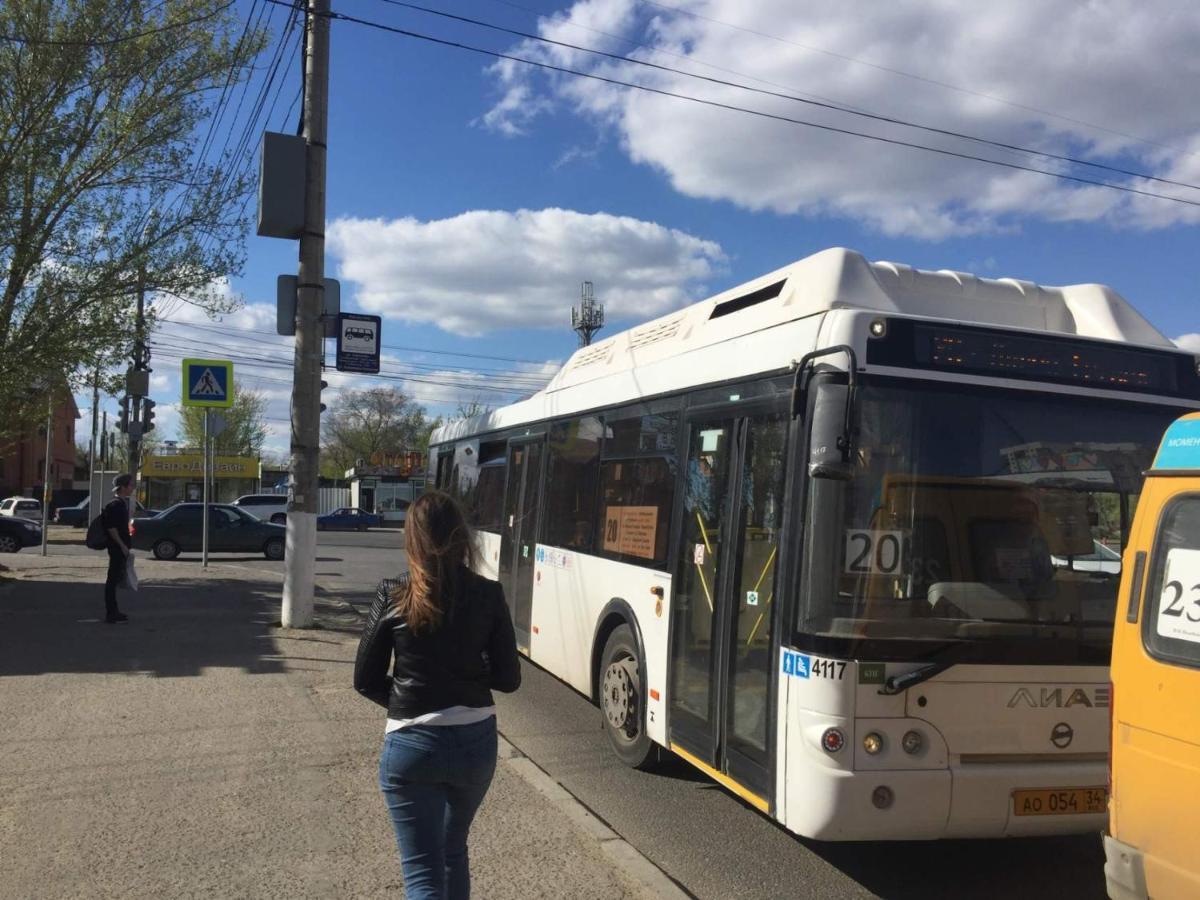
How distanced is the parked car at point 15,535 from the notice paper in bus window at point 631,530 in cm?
2368

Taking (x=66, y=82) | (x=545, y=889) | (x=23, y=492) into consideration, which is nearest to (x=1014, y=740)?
(x=545, y=889)

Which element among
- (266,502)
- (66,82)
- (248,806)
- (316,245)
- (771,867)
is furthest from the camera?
(266,502)

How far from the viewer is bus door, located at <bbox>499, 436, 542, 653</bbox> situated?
9.09m

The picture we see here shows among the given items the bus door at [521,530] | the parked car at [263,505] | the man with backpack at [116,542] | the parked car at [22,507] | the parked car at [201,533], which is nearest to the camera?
the bus door at [521,530]

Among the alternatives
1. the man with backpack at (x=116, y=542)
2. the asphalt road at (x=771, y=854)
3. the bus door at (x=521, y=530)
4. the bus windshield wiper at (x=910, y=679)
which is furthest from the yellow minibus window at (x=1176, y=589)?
the man with backpack at (x=116, y=542)

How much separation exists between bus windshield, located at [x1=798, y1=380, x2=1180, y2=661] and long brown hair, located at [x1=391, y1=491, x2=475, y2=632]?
70.0 inches

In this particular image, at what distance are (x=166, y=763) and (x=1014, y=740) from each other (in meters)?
4.77

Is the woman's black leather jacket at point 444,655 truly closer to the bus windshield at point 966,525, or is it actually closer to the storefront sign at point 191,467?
the bus windshield at point 966,525

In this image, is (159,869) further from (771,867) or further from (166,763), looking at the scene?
(771,867)

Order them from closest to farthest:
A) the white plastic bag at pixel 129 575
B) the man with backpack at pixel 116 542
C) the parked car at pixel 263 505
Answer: the man with backpack at pixel 116 542
the white plastic bag at pixel 129 575
the parked car at pixel 263 505

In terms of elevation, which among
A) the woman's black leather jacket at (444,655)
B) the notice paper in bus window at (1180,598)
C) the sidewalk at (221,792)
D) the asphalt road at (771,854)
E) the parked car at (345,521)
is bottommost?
the parked car at (345,521)

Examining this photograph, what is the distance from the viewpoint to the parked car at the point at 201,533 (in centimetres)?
2488

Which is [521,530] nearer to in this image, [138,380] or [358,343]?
[358,343]

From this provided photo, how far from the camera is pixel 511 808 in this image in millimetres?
5301
